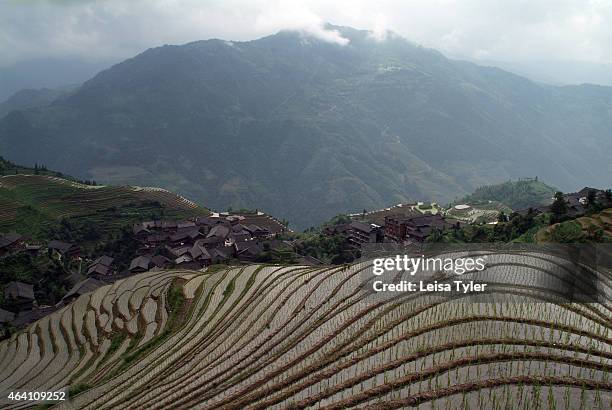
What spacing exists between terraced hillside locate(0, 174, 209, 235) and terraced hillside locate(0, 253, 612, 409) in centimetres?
5920

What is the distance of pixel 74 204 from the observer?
83.7m

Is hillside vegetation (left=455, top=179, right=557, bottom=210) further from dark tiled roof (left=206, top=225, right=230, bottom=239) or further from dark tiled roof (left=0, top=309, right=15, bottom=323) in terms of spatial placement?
dark tiled roof (left=0, top=309, right=15, bottom=323)

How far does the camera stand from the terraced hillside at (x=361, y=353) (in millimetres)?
8555

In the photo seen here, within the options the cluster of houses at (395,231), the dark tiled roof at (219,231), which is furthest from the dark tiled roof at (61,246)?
the cluster of houses at (395,231)

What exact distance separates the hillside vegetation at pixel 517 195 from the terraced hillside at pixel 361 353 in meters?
108

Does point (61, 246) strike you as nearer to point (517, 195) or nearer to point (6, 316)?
point (6, 316)

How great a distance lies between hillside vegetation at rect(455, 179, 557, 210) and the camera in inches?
4497

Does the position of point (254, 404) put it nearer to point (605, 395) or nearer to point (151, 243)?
point (605, 395)

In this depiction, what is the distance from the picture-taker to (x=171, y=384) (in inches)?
544

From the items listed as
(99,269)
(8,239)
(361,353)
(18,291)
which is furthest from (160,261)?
(361,353)

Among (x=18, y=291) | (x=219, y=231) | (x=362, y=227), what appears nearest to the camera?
(x=18, y=291)

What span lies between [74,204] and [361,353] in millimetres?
86202

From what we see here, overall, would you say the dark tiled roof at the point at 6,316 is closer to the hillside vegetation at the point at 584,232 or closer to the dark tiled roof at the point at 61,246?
the dark tiled roof at the point at 61,246

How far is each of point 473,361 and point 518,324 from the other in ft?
7.79
